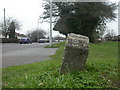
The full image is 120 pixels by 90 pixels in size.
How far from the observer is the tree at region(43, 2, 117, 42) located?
27886 millimetres

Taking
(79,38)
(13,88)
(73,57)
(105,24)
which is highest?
(105,24)

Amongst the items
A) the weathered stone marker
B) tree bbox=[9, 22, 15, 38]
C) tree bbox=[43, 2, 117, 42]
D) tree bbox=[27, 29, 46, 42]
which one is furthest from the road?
tree bbox=[27, 29, 46, 42]

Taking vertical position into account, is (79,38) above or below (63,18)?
below

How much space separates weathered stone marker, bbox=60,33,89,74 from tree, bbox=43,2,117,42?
23710 mm

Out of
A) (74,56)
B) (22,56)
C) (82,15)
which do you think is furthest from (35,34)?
(74,56)

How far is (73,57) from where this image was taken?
462cm

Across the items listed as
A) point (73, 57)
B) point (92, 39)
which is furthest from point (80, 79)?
point (92, 39)

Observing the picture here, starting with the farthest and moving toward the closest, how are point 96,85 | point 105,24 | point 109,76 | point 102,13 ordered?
point 105,24 → point 102,13 → point 109,76 → point 96,85

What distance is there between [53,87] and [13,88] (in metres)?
0.82

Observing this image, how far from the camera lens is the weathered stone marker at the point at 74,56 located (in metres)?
4.60

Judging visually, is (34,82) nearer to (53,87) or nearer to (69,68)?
(53,87)

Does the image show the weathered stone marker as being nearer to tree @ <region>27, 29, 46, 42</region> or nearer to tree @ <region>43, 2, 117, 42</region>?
tree @ <region>43, 2, 117, 42</region>

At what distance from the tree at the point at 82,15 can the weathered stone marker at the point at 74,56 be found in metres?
23.7

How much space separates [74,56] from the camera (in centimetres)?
463
